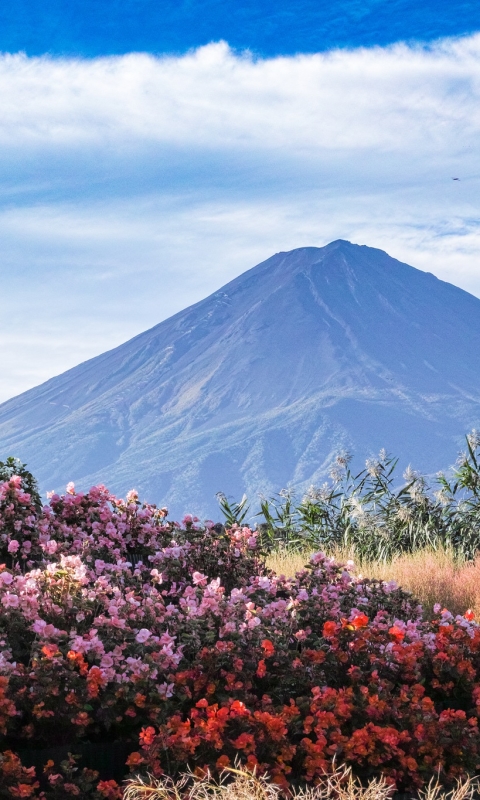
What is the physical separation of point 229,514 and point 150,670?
785 cm

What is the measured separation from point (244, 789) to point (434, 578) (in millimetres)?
5610

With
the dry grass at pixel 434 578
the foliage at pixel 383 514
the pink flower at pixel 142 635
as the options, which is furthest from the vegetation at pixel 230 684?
the foliage at pixel 383 514

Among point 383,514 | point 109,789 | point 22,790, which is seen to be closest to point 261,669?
point 109,789

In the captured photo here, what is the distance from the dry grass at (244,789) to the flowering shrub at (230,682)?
0.08 m

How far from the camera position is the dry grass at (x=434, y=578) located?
8.16 metres

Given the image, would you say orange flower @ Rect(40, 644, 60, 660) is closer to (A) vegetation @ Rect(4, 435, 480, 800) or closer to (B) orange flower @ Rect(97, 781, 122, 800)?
(A) vegetation @ Rect(4, 435, 480, 800)

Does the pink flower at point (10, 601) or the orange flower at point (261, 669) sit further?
the pink flower at point (10, 601)

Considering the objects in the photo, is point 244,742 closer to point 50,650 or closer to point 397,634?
point 50,650

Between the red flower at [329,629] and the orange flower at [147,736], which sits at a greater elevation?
the red flower at [329,629]

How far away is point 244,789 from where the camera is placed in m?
3.52

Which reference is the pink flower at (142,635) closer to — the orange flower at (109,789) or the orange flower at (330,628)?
the orange flower at (109,789)

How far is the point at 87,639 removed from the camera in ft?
14.9

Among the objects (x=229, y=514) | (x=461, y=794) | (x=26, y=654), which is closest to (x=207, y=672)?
(x=26, y=654)

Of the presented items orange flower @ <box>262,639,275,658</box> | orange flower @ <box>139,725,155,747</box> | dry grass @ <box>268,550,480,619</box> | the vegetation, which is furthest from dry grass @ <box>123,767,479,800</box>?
dry grass @ <box>268,550,480,619</box>
